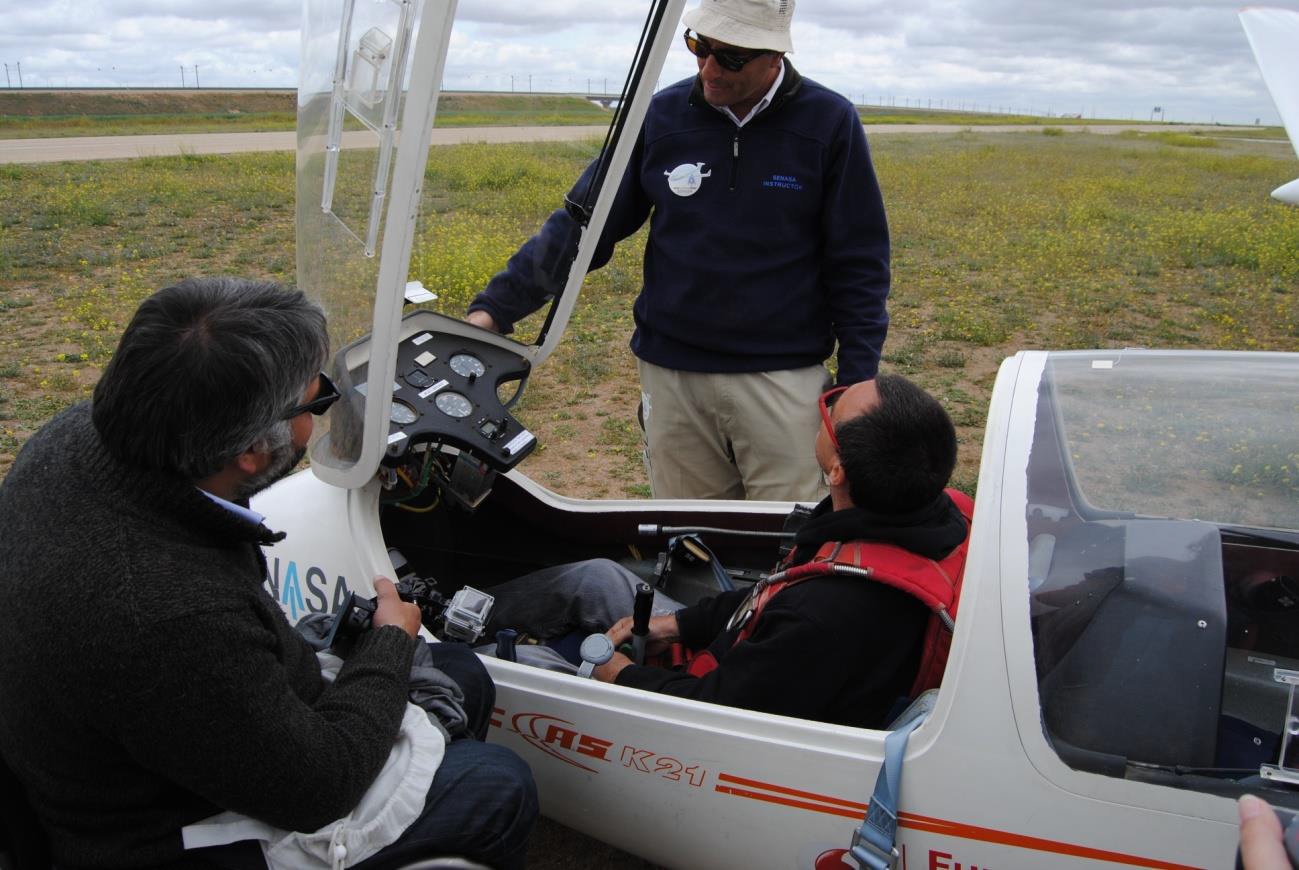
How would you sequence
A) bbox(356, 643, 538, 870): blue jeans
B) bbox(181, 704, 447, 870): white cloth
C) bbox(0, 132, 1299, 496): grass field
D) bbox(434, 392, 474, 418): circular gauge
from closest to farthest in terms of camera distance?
bbox(181, 704, 447, 870): white cloth → bbox(356, 643, 538, 870): blue jeans → bbox(434, 392, 474, 418): circular gauge → bbox(0, 132, 1299, 496): grass field

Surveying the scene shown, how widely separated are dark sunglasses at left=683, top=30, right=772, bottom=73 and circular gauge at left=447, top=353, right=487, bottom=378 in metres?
0.99

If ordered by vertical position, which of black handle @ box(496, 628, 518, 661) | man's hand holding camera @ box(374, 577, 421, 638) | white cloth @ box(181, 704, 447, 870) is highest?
man's hand holding camera @ box(374, 577, 421, 638)

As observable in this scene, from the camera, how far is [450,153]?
2.07m

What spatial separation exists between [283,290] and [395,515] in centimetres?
128

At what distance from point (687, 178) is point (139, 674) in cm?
199

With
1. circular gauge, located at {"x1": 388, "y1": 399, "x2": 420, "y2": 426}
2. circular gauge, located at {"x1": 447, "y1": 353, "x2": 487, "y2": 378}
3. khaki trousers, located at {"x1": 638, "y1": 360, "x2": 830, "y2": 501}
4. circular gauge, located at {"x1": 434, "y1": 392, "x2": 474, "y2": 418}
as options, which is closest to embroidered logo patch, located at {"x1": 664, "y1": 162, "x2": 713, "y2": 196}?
khaki trousers, located at {"x1": 638, "y1": 360, "x2": 830, "y2": 501}

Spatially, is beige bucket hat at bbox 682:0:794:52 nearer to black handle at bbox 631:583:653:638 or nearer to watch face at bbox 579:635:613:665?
black handle at bbox 631:583:653:638

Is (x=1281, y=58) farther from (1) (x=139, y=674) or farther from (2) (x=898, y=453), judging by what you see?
(1) (x=139, y=674)

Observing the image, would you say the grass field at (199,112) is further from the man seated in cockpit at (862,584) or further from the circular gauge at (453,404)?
the man seated in cockpit at (862,584)

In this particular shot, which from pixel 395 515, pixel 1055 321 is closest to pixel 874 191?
pixel 395 515

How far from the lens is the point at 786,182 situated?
2691 mm

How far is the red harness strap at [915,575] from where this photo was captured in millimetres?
1723

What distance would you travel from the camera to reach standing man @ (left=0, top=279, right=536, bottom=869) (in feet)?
4.25

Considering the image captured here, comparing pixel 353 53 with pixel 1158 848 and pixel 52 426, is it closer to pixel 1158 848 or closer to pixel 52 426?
pixel 52 426
